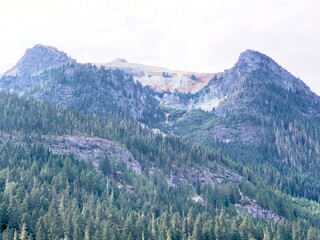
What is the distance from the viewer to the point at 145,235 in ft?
490

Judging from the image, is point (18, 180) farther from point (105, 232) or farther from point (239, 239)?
point (239, 239)

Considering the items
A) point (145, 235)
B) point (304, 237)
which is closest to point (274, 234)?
point (304, 237)

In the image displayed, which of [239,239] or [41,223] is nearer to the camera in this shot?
[41,223]

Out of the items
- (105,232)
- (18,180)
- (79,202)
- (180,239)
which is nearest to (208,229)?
(180,239)

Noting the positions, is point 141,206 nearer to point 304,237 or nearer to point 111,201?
point 111,201

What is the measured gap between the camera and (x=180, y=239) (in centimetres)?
15412

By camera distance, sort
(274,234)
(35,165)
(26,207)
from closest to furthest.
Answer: (26,207) < (274,234) < (35,165)

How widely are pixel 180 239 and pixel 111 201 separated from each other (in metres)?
37.3

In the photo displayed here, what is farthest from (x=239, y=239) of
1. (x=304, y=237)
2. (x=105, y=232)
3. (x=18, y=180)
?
(x=18, y=180)

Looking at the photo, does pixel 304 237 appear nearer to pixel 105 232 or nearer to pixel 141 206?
pixel 141 206

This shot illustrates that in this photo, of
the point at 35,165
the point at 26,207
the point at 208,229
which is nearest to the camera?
the point at 26,207

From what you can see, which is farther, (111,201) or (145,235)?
(111,201)

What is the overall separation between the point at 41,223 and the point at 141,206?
65134 mm

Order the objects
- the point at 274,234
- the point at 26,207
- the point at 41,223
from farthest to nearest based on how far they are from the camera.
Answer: the point at 274,234, the point at 26,207, the point at 41,223
